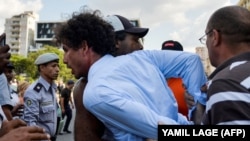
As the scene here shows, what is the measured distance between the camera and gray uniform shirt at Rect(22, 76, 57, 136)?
4121mm

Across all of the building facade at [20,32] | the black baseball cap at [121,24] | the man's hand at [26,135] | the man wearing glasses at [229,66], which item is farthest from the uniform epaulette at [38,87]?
the building facade at [20,32]

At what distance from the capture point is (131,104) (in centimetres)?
165

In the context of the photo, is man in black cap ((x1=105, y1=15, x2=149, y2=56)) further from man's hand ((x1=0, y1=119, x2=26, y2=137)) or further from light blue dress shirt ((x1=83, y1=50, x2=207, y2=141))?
man's hand ((x1=0, y1=119, x2=26, y2=137))

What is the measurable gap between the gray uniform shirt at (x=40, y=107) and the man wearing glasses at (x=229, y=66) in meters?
2.69

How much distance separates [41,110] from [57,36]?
2172 millimetres

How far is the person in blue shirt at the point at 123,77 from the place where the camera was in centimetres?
167

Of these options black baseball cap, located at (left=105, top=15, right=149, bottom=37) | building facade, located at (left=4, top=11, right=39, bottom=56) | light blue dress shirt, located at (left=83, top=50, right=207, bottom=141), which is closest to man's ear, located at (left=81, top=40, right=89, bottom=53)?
light blue dress shirt, located at (left=83, top=50, right=207, bottom=141)

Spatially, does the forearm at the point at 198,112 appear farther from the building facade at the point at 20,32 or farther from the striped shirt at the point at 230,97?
the building facade at the point at 20,32

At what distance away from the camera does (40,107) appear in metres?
4.23

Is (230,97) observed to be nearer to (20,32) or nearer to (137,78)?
(137,78)

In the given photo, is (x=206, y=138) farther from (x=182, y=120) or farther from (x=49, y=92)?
(x=49, y=92)

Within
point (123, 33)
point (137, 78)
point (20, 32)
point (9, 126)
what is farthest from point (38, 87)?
point (20, 32)

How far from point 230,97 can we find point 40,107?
312 centimetres

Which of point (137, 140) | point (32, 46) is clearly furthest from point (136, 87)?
point (32, 46)
